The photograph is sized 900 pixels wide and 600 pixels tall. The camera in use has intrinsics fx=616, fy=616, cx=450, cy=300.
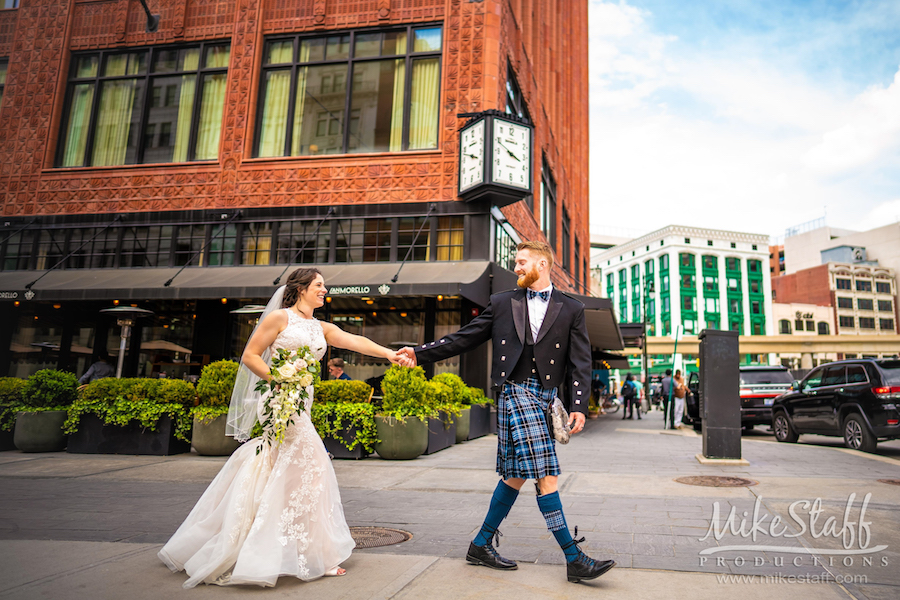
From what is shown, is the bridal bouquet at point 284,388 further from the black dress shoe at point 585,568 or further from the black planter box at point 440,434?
the black planter box at point 440,434

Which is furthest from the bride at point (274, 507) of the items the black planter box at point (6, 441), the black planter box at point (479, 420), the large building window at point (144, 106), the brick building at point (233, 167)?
the large building window at point (144, 106)

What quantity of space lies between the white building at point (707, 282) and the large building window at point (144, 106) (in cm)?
8416

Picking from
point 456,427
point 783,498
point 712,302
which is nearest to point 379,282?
point 456,427

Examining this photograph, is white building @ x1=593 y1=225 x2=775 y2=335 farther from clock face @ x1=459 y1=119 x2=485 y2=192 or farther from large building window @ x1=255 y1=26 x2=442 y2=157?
clock face @ x1=459 y1=119 x2=485 y2=192

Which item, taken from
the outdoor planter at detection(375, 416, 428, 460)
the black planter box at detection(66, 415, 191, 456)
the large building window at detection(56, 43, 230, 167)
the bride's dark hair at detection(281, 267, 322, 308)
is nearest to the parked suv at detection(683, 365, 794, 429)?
the outdoor planter at detection(375, 416, 428, 460)

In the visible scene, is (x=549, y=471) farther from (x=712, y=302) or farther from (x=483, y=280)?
(x=712, y=302)

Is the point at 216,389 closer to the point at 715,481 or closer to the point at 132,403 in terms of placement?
the point at 132,403

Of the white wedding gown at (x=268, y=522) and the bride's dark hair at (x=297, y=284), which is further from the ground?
the bride's dark hair at (x=297, y=284)

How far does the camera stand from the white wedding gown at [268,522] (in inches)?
148

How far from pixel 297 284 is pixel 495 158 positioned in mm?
12216

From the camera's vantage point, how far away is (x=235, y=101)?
19.3m

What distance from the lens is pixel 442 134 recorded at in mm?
17578

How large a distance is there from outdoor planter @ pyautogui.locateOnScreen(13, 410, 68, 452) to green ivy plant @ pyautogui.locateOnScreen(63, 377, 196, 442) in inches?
11.0

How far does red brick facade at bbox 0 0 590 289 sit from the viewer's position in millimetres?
17672
